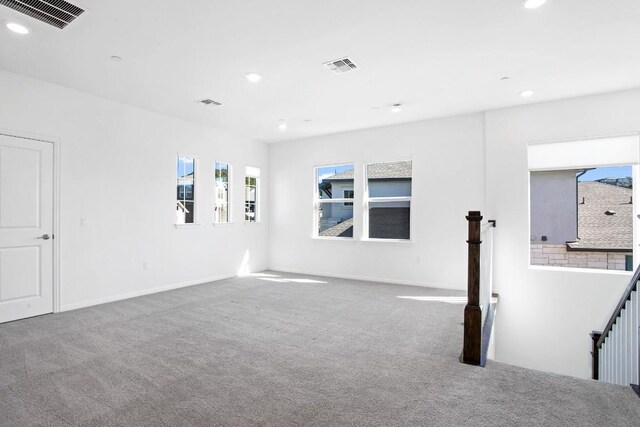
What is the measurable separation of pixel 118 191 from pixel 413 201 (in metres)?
4.66

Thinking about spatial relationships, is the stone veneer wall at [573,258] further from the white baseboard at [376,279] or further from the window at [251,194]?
the window at [251,194]

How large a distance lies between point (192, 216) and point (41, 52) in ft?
10.1

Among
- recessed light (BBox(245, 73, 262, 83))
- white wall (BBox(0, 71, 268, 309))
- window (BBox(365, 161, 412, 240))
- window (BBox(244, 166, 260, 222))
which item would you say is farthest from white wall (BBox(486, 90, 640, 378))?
white wall (BBox(0, 71, 268, 309))

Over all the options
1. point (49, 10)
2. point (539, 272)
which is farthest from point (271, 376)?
point (539, 272)

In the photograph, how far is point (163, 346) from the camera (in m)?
3.03

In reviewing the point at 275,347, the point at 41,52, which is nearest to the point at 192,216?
the point at 41,52

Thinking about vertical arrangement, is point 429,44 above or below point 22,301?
above

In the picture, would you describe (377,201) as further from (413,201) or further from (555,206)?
(555,206)

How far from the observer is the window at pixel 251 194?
6918 millimetres

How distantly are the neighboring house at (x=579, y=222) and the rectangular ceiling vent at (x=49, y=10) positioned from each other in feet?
20.0

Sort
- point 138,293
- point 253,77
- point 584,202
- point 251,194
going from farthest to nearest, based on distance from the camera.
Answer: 1. point 251,194
2. point 584,202
3. point 138,293
4. point 253,77

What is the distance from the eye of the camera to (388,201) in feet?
19.9

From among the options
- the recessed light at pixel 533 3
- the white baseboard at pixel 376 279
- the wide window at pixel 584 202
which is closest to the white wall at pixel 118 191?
the white baseboard at pixel 376 279

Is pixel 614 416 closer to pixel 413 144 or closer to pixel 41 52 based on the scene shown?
pixel 413 144
